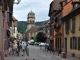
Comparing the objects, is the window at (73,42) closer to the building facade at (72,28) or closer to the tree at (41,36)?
the building facade at (72,28)

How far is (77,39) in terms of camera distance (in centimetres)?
3338

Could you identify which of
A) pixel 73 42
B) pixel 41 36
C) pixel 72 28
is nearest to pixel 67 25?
pixel 72 28

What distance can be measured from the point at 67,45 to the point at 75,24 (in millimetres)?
6050

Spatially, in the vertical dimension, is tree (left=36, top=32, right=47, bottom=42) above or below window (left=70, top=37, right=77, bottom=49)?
above

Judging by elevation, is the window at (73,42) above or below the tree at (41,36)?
below

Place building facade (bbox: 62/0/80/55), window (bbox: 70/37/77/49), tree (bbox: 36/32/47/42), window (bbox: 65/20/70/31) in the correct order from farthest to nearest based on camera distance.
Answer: tree (bbox: 36/32/47/42), window (bbox: 65/20/70/31), window (bbox: 70/37/77/49), building facade (bbox: 62/0/80/55)

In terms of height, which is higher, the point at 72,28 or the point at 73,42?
the point at 72,28

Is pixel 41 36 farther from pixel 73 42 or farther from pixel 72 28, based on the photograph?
pixel 73 42

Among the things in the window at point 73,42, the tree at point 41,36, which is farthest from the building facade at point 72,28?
the tree at point 41,36

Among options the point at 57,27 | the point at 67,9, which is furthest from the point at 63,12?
the point at 57,27

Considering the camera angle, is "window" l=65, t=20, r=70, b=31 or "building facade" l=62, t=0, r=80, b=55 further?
"window" l=65, t=20, r=70, b=31

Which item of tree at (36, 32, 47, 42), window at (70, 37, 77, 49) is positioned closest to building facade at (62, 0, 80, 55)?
window at (70, 37, 77, 49)

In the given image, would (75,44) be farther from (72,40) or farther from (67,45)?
(67,45)

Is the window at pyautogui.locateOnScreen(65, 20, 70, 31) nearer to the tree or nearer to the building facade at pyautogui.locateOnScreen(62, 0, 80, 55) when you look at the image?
the building facade at pyautogui.locateOnScreen(62, 0, 80, 55)
